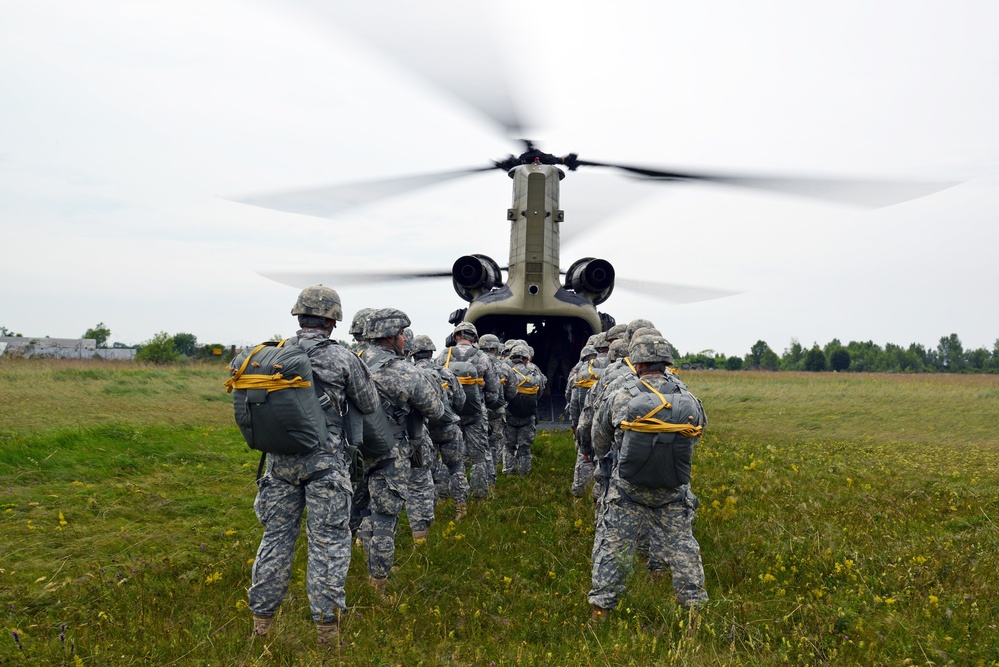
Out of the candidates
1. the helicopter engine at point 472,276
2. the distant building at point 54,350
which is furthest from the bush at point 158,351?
the helicopter engine at point 472,276

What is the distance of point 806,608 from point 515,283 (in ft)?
27.7

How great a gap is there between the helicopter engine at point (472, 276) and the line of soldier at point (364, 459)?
5.43 meters

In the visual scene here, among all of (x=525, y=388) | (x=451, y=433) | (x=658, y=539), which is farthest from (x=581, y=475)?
(x=658, y=539)

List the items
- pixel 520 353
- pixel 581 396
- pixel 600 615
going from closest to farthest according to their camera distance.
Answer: pixel 600 615
pixel 581 396
pixel 520 353

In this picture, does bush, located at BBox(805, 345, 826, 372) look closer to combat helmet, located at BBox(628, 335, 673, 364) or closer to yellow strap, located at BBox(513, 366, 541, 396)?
yellow strap, located at BBox(513, 366, 541, 396)

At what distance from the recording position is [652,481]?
3957mm

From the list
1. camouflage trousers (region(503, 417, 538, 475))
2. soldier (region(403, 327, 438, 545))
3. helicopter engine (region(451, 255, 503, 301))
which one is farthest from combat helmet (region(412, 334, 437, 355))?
helicopter engine (region(451, 255, 503, 301))

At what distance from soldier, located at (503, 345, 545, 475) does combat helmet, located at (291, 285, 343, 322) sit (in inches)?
174

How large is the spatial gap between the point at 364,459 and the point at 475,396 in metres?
2.57

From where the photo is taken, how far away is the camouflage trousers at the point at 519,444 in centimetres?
873

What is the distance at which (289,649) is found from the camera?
3.44 meters

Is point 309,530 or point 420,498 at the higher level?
point 309,530

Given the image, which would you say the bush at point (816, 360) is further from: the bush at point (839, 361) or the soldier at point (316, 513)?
the soldier at point (316, 513)

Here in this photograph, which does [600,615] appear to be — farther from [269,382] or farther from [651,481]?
[269,382]
